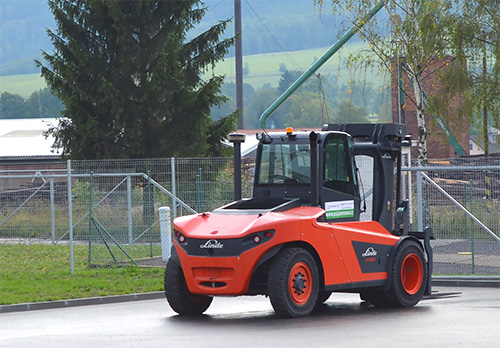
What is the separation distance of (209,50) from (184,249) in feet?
71.0

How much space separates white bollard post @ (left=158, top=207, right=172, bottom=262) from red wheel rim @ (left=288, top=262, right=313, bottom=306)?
9.07 m

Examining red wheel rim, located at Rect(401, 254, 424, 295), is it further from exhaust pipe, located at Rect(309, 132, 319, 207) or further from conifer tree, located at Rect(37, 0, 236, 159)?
conifer tree, located at Rect(37, 0, 236, 159)

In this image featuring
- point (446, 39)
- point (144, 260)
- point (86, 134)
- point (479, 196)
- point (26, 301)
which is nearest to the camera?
point (26, 301)

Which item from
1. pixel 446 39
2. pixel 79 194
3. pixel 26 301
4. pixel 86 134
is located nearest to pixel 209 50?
pixel 86 134

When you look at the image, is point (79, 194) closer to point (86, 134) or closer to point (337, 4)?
point (86, 134)

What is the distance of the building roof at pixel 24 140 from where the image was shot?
169 feet

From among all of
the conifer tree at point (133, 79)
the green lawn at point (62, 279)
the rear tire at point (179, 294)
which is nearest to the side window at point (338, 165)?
the rear tire at point (179, 294)

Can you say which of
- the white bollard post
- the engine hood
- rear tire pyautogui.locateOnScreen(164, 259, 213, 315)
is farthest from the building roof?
the engine hood

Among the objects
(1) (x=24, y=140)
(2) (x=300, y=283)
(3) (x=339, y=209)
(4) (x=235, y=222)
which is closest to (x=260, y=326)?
(2) (x=300, y=283)

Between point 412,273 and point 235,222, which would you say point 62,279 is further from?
point 412,273

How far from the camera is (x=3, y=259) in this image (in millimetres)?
25406

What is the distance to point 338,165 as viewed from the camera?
14945 millimetres

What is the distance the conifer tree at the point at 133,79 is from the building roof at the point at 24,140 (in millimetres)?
12686

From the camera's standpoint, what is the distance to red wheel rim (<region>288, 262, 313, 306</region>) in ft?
44.6
